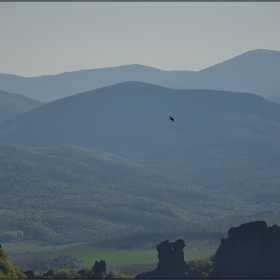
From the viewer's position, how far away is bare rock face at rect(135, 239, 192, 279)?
260 ft

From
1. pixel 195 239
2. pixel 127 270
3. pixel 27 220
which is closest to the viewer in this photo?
pixel 127 270

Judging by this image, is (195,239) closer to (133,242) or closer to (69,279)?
(133,242)

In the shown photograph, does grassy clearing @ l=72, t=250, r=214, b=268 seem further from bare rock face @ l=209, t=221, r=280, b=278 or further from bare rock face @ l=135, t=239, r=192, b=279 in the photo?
bare rock face @ l=209, t=221, r=280, b=278

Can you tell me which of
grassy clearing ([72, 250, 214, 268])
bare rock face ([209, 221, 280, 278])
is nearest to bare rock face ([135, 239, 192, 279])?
bare rock face ([209, 221, 280, 278])

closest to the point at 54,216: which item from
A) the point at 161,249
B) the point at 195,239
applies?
the point at 195,239

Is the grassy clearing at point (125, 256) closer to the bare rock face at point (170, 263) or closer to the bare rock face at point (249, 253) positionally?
the bare rock face at point (170, 263)

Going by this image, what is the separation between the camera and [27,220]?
186 meters

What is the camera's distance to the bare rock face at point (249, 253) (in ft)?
253

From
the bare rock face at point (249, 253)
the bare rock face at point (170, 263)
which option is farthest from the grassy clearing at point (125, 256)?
the bare rock face at point (249, 253)

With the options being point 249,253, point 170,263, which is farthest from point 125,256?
point 249,253

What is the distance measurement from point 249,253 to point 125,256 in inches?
2568

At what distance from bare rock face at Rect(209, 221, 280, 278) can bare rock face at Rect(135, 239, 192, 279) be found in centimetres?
292

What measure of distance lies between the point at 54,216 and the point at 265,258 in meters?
117

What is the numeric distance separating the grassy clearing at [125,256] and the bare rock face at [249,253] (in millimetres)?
44405
